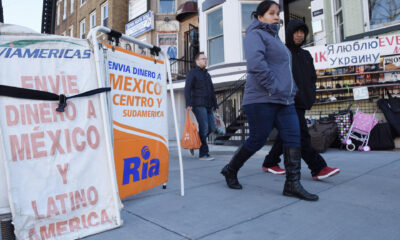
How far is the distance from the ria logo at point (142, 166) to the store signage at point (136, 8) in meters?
14.0

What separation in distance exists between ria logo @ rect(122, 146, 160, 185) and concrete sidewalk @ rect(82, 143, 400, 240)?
245 mm

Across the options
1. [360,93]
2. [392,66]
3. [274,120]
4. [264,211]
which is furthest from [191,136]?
[392,66]

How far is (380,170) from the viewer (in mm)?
3912

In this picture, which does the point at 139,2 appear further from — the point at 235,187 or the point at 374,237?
the point at 374,237

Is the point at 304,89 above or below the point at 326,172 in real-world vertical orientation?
above

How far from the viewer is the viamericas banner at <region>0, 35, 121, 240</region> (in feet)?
5.67

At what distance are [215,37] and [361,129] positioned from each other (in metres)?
6.53

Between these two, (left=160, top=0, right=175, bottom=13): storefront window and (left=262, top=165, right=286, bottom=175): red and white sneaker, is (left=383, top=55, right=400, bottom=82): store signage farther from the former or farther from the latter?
(left=160, top=0, right=175, bottom=13): storefront window

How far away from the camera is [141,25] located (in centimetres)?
1510

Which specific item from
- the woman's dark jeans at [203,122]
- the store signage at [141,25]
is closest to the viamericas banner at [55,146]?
the woman's dark jeans at [203,122]

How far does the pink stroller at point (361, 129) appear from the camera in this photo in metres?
5.97

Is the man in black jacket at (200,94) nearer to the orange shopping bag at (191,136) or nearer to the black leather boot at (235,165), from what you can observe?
the orange shopping bag at (191,136)

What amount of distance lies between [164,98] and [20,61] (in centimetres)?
139

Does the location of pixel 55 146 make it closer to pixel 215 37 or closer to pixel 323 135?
pixel 323 135
